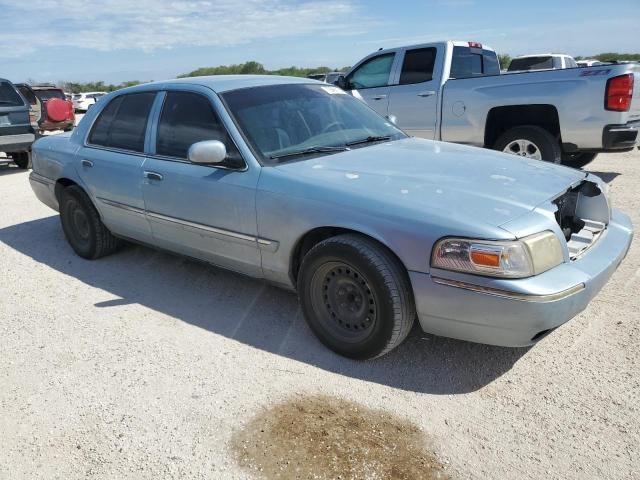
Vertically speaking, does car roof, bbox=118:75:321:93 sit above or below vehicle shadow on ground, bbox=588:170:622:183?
above

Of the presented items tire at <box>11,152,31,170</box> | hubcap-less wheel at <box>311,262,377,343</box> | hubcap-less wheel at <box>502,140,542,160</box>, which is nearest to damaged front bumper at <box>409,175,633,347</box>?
hubcap-less wheel at <box>311,262,377,343</box>

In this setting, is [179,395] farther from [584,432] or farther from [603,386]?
[603,386]

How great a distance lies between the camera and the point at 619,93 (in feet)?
21.0

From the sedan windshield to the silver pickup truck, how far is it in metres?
3.28

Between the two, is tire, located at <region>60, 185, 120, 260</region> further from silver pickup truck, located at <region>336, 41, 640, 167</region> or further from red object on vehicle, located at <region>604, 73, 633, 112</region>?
red object on vehicle, located at <region>604, 73, 633, 112</region>

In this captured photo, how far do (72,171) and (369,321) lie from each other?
3.32 m

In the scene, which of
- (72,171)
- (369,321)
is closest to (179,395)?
(369,321)

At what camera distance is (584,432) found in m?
2.60

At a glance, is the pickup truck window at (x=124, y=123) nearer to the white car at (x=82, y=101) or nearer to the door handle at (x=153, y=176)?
the door handle at (x=153, y=176)

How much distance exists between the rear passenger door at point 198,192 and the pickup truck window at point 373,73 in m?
5.06

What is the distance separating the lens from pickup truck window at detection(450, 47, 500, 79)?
27.4ft

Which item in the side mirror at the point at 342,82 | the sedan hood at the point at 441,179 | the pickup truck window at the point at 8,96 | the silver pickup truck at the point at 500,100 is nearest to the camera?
the sedan hood at the point at 441,179

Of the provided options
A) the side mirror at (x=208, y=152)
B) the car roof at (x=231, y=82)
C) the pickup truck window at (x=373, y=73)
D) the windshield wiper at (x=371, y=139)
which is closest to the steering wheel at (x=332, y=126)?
the windshield wiper at (x=371, y=139)

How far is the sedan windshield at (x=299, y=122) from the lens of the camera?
373 centimetres
